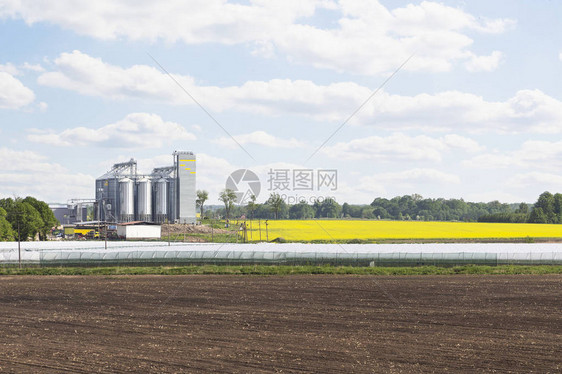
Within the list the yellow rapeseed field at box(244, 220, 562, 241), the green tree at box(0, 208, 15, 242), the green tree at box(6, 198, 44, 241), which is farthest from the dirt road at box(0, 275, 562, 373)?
the green tree at box(6, 198, 44, 241)

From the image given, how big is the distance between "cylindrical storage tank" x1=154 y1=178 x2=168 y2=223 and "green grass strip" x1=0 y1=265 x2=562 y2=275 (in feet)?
189

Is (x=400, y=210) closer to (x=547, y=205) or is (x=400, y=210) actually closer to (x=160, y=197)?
(x=547, y=205)

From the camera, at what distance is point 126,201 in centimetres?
10106

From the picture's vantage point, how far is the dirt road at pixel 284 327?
1548 cm

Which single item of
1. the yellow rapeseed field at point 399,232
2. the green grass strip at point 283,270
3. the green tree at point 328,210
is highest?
the green tree at point 328,210

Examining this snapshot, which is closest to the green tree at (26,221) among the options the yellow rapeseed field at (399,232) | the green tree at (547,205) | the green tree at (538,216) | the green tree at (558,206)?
the yellow rapeseed field at (399,232)

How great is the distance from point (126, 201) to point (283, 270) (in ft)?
220

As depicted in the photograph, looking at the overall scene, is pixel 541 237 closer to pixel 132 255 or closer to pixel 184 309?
pixel 132 255

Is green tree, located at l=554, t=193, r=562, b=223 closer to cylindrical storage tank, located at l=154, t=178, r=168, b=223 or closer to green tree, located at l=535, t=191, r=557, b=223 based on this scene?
green tree, located at l=535, t=191, r=557, b=223

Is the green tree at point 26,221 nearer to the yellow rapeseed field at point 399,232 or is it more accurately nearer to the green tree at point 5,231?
the green tree at point 5,231

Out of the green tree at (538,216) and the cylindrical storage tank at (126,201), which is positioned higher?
the cylindrical storage tank at (126,201)

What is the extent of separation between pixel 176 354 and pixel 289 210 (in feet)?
368

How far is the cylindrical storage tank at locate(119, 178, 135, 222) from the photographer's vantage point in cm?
10088

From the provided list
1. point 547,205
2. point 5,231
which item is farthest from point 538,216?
point 5,231
